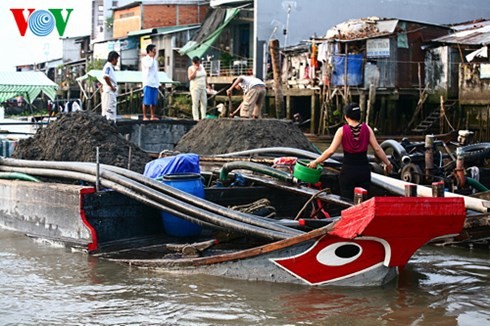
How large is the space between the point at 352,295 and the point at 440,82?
25.6m

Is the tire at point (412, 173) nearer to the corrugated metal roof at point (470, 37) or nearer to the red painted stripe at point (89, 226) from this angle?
the red painted stripe at point (89, 226)

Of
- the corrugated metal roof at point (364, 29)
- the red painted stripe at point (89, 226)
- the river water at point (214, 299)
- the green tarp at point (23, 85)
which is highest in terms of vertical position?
the corrugated metal roof at point (364, 29)

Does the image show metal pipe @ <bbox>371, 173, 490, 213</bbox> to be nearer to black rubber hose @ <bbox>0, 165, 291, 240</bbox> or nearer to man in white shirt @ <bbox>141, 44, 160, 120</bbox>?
black rubber hose @ <bbox>0, 165, 291, 240</bbox>

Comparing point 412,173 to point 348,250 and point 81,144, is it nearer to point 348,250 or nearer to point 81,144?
point 348,250

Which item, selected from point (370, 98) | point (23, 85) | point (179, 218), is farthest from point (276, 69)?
point (179, 218)

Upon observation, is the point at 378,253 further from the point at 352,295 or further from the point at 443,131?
the point at 443,131

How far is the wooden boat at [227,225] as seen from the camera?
6.36 metres

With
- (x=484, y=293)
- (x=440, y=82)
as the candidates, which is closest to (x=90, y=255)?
(x=484, y=293)

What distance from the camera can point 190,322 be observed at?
246 inches

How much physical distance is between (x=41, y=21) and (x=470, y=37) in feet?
51.1

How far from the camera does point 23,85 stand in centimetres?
2502

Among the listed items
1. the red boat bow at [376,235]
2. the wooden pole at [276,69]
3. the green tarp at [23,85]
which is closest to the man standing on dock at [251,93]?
the red boat bow at [376,235]

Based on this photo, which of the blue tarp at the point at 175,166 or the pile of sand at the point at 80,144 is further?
the pile of sand at the point at 80,144

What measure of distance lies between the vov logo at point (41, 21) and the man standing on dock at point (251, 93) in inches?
526
